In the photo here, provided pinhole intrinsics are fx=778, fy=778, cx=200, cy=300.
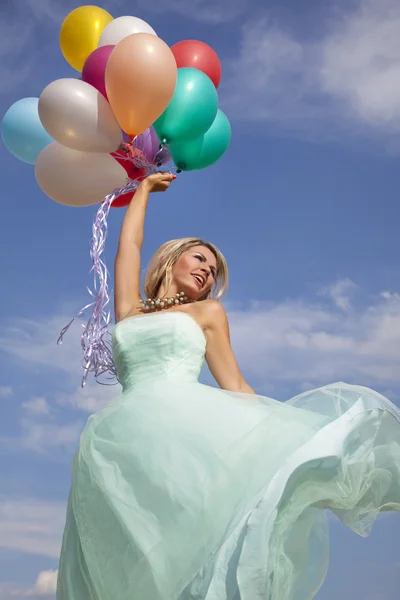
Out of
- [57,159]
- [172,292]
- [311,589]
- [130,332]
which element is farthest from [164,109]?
[311,589]

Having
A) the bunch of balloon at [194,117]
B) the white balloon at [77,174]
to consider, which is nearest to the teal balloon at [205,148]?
the bunch of balloon at [194,117]

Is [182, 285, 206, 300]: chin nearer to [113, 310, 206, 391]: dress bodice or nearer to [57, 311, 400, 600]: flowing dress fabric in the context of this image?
[113, 310, 206, 391]: dress bodice

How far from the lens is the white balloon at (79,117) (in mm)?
4031

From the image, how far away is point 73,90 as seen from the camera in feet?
13.3

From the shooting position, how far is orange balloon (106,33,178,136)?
154 inches

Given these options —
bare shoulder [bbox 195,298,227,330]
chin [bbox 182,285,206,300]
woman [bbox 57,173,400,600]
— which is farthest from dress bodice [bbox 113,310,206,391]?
chin [bbox 182,285,206,300]

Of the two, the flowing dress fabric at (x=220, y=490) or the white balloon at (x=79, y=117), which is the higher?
the white balloon at (x=79, y=117)

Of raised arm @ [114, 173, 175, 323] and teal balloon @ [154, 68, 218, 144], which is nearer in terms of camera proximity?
raised arm @ [114, 173, 175, 323]

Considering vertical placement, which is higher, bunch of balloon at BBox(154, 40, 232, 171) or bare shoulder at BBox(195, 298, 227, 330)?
bunch of balloon at BBox(154, 40, 232, 171)

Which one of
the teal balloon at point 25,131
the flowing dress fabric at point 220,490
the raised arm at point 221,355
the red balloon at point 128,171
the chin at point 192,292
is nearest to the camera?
the flowing dress fabric at point 220,490

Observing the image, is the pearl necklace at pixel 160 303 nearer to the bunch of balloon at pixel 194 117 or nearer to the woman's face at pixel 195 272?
the woman's face at pixel 195 272

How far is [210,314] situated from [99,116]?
1.22 meters

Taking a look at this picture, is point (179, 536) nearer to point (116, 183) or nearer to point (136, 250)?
point (136, 250)

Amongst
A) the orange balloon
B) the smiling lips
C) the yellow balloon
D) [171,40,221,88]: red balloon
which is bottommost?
the smiling lips
